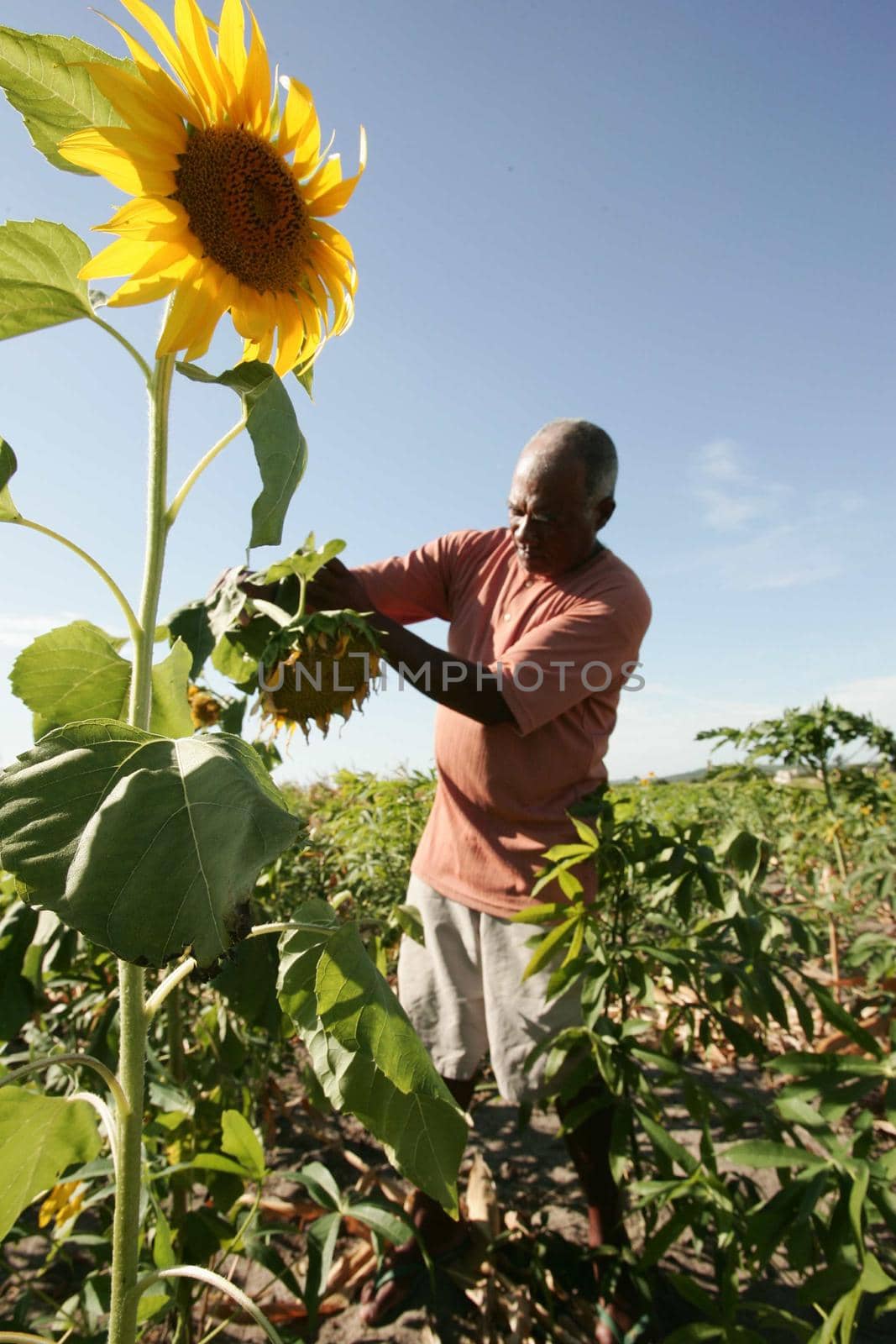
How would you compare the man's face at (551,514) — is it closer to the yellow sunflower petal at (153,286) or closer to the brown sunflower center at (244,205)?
the brown sunflower center at (244,205)

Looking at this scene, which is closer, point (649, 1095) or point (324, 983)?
point (324, 983)

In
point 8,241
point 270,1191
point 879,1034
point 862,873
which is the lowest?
point 270,1191

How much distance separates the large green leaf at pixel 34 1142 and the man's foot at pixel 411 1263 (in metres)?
1.38

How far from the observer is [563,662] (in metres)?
2.20

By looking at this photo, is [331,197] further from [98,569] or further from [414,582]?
[414,582]

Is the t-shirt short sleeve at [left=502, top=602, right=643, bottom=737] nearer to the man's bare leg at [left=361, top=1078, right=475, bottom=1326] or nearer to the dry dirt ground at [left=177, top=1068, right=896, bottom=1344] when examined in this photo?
the man's bare leg at [left=361, top=1078, right=475, bottom=1326]

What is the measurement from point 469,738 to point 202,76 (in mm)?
1757

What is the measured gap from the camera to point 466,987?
2467 millimetres

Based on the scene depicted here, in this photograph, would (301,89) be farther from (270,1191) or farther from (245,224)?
(270,1191)

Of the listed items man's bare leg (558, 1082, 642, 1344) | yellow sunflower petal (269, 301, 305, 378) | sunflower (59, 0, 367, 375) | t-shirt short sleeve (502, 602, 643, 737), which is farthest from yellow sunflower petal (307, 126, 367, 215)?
man's bare leg (558, 1082, 642, 1344)

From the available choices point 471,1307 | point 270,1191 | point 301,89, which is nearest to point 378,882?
point 270,1191

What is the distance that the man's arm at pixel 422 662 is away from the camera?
163 cm

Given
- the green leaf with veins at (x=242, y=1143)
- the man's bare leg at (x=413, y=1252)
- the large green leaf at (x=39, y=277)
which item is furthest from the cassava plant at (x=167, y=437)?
the man's bare leg at (x=413, y=1252)

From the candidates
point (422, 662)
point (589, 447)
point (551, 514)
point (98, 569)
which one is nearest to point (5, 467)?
point (98, 569)
